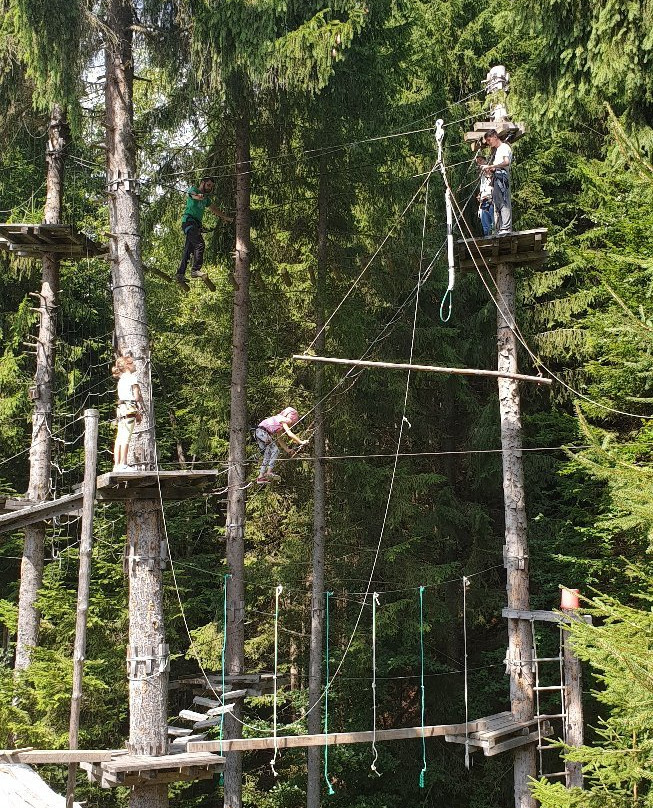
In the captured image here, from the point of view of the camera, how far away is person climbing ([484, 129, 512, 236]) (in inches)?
347

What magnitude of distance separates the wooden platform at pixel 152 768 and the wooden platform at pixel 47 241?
5726 millimetres

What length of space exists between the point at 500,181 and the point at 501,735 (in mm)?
5054

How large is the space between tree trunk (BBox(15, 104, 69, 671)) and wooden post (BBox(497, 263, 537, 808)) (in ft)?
18.9

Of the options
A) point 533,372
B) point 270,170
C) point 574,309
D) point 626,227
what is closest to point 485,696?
point 533,372

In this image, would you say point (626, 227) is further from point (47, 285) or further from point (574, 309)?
point (47, 285)

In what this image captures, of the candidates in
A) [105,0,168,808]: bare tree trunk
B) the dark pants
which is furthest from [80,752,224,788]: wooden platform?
the dark pants

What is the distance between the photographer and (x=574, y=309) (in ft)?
42.2

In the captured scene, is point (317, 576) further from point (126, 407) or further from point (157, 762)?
point (126, 407)

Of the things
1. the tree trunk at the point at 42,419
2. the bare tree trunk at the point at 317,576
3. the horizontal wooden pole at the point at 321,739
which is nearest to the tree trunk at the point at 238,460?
the bare tree trunk at the point at 317,576

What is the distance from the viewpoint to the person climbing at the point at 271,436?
9578 mm

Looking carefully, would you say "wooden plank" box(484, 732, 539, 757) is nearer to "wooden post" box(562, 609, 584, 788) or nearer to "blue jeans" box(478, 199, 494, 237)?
"wooden post" box(562, 609, 584, 788)

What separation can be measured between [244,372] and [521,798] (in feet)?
19.1

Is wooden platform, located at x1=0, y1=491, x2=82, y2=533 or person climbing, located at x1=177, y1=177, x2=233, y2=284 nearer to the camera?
wooden platform, located at x1=0, y1=491, x2=82, y2=533

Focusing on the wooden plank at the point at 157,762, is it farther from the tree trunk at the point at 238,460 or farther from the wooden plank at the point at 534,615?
the tree trunk at the point at 238,460
